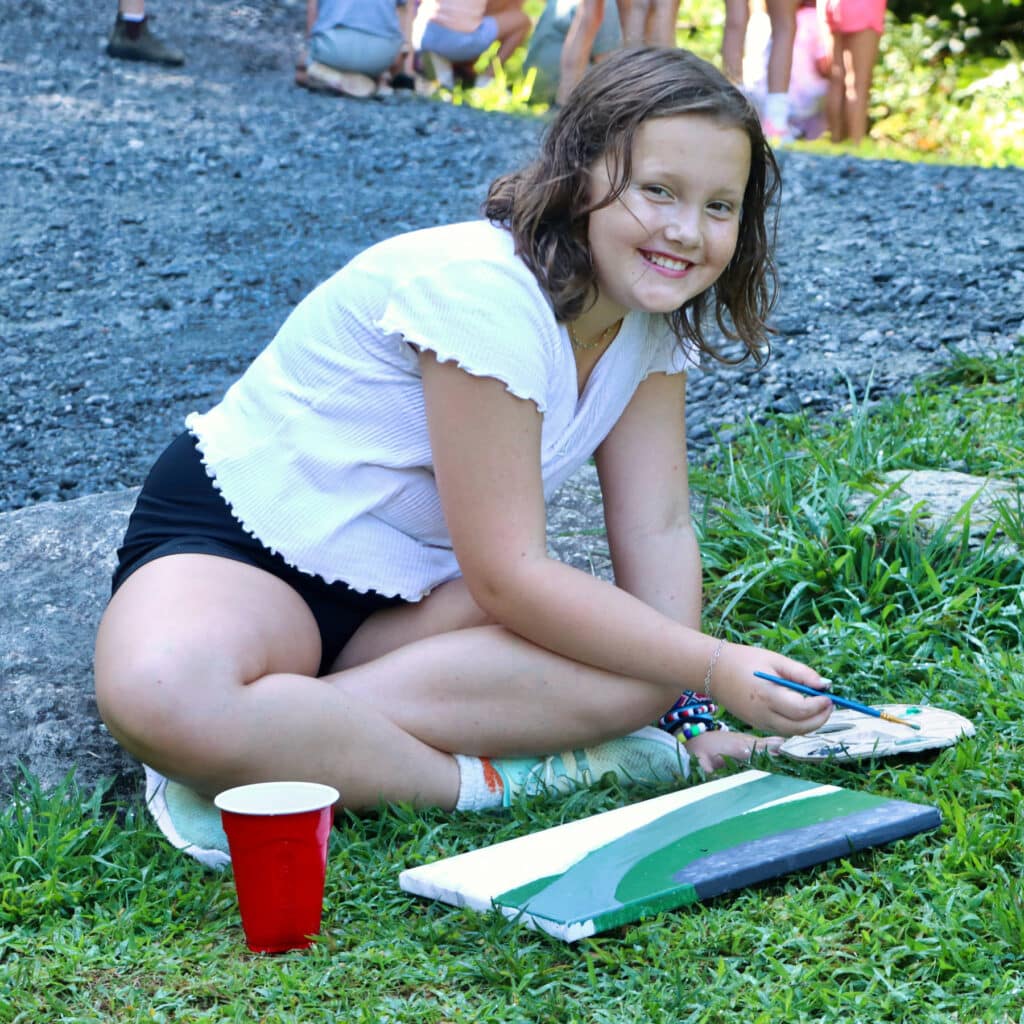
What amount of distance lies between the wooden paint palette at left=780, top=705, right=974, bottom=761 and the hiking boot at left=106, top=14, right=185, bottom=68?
580cm

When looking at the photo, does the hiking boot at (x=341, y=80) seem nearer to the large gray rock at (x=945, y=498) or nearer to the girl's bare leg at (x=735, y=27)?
the girl's bare leg at (x=735, y=27)

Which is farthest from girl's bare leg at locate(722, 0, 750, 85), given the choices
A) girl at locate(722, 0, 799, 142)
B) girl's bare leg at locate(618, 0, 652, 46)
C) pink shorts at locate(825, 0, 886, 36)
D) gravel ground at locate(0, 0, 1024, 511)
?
A: pink shorts at locate(825, 0, 886, 36)

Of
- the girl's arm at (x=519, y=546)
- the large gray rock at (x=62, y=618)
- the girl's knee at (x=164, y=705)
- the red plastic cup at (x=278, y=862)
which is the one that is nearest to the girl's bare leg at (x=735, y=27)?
the large gray rock at (x=62, y=618)

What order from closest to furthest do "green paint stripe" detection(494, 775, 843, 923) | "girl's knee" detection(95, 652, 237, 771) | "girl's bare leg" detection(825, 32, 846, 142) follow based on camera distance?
"green paint stripe" detection(494, 775, 843, 923) < "girl's knee" detection(95, 652, 237, 771) < "girl's bare leg" detection(825, 32, 846, 142)

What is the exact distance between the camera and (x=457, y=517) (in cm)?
201

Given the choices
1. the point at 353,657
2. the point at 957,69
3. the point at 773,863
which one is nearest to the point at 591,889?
the point at 773,863

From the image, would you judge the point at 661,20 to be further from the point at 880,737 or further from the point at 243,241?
the point at 880,737

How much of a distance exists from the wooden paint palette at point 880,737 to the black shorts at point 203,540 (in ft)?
2.12

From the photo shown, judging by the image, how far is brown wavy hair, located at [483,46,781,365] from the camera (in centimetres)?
197

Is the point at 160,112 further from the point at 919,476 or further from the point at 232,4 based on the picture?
the point at 919,476

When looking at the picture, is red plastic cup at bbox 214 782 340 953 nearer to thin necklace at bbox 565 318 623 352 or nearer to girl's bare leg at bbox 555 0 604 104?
thin necklace at bbox 565 318 623 352

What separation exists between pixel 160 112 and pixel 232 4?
3.06m

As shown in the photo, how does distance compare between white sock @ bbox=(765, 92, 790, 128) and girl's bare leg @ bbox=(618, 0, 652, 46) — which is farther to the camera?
white sock @ bbox=(765, 92, 790, 128)

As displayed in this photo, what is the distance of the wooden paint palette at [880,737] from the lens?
6.90 ft
